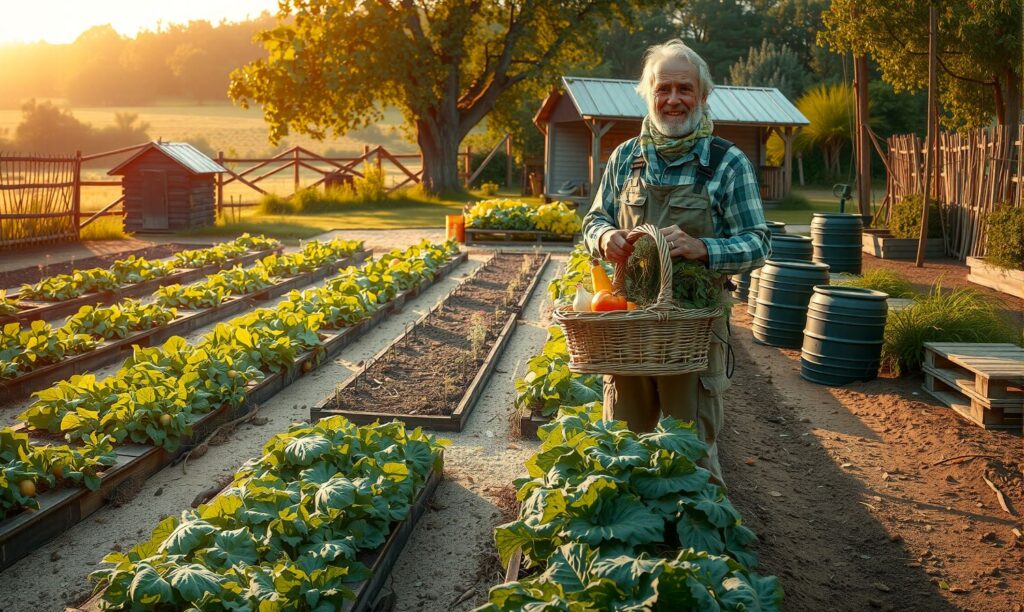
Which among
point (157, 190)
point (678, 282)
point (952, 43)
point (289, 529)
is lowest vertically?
point (289, 529)

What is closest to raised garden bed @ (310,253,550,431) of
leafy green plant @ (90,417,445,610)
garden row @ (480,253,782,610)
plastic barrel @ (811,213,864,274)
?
leafy green plant @ (90,417,445,610)

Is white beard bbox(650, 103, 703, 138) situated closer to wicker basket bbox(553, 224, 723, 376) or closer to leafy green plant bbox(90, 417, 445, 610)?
wicker basket bbox(553, 224, 723, 376)

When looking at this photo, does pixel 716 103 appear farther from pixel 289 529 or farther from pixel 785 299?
pixel 289 529

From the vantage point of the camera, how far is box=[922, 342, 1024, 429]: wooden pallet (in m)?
5.67

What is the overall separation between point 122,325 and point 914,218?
460 inches

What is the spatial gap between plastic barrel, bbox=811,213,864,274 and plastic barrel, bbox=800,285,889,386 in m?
3.86

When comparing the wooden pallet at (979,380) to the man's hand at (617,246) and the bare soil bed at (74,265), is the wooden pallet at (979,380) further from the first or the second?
the bare soil bed at (74,265)

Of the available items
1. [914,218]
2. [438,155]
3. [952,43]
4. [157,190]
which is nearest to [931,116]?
[914,218]

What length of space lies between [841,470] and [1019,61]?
11.5m

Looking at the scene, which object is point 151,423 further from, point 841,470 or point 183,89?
point 183,89

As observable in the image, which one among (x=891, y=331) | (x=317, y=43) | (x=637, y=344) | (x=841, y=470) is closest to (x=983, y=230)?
(x=891, y=331)

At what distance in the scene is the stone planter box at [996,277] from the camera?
10.3 m

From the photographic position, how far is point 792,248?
9.25 meters

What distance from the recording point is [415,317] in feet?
31.2
